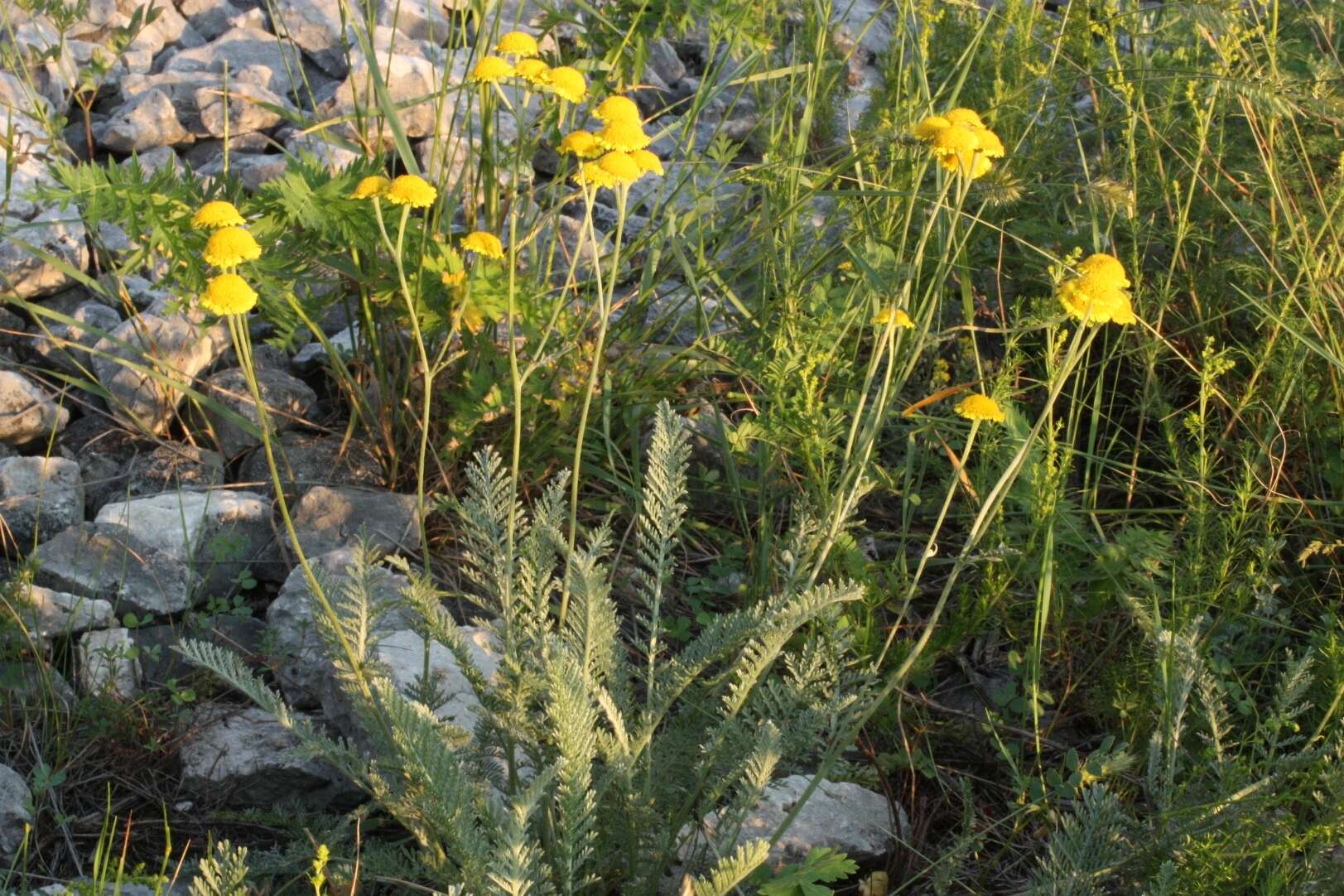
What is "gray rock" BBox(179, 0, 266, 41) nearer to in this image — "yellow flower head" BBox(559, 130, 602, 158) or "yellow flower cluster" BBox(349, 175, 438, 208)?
"yellow flower cluster" BBox(349, 175, 438, 208)

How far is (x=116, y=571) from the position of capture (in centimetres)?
238

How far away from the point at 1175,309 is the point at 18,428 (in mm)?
2633

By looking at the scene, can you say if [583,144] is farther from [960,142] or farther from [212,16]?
[212,16]

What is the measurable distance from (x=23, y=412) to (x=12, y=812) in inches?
44.1

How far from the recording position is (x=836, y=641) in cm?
181

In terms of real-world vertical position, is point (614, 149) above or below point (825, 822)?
above

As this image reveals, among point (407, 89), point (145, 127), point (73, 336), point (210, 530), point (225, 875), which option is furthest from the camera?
point (407, 89)

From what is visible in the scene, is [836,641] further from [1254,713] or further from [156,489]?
[156,489]

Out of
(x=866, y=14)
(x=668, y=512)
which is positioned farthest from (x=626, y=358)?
(x=866, y=14)

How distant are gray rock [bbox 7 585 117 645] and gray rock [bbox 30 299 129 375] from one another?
30.5 inches

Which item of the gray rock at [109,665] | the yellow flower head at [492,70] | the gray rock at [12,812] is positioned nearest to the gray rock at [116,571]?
the gray rock at [109,665]

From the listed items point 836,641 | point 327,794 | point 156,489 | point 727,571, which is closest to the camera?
point 836,641

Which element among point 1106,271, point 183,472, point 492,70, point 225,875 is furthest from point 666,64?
point 225,875

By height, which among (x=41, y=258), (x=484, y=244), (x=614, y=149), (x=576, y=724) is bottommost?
(x=41, y=258)
